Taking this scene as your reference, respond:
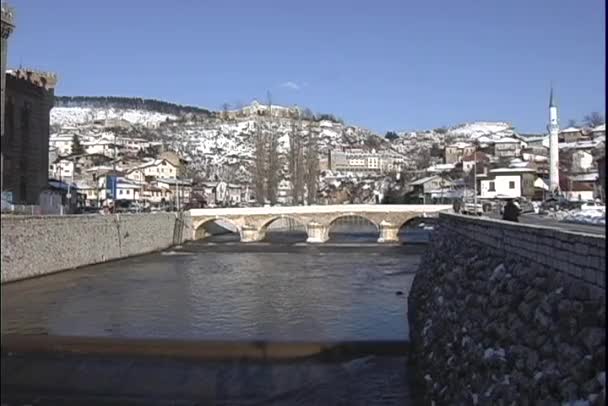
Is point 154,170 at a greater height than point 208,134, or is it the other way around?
point 208,134

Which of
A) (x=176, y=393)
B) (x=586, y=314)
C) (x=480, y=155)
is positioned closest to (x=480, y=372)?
(x=586, y=314)

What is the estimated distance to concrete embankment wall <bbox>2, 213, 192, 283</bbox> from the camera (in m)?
19.7

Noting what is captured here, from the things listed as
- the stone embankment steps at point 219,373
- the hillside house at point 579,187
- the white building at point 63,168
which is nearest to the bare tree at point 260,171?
the white building at point 63,168

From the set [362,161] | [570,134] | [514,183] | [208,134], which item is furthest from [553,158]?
[208,134]

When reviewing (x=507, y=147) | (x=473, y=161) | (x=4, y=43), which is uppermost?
(x=507, y=147)

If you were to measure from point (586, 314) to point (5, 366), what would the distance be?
3426 millimetres

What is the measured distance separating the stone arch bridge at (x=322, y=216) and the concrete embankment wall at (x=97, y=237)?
3.76 metres

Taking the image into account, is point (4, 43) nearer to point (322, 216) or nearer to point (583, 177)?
point (322, 216)

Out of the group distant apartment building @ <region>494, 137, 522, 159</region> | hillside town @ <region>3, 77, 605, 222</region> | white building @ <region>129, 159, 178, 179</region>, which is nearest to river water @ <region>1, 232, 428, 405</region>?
hillside town @ <region>3, 77, 605, 222</region>

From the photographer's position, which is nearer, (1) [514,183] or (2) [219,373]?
(2) [219,373]

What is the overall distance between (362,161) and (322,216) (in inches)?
2690

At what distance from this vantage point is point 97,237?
86.0 ft

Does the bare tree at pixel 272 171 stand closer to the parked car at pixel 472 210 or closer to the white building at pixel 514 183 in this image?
the white building at pixel 514 183

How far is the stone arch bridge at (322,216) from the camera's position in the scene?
132 feet
